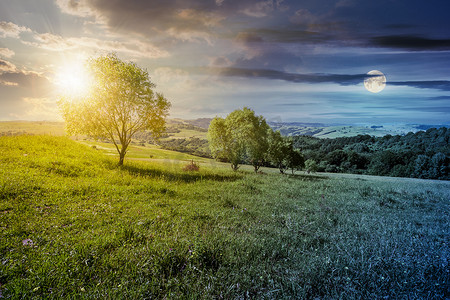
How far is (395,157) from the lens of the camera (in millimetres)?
93125

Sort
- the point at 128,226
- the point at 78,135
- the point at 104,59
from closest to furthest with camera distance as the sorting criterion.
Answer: the point at 128,226 < the point at 104,59 < the point at 78,135

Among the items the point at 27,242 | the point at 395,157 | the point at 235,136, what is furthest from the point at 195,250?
the point at 395,157

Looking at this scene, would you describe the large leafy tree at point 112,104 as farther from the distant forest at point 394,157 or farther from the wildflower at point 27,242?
the distant forest at point 394,157

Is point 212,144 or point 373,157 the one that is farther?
point 373,157

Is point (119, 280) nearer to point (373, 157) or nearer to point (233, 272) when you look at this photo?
point (233, 272)

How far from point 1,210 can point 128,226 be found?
4956 mm

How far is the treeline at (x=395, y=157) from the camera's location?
3115 inches

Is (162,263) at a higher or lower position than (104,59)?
lower

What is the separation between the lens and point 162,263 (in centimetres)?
472

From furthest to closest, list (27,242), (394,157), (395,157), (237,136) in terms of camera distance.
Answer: (395,157), (394,157), (237,136), (27,242)

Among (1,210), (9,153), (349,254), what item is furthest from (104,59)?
(349,254)

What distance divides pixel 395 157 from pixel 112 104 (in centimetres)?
11593

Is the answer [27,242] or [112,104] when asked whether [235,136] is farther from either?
[27,242]

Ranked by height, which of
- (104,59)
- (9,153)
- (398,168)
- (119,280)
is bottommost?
(398,168)
